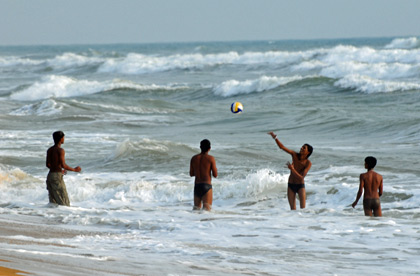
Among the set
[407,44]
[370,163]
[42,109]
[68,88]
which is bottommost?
[370,163]

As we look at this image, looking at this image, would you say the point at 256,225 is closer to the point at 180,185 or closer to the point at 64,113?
the point at 180,185

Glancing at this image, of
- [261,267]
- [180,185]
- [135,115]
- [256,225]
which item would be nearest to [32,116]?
[135,115]

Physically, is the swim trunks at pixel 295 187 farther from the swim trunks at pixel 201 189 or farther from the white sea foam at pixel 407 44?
the white sea foam at pixel 407 44

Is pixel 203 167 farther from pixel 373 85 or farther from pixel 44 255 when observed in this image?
pixel 373 85

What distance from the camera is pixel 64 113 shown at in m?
27.2

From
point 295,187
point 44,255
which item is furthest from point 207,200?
point 44,255

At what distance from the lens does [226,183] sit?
12820 mm

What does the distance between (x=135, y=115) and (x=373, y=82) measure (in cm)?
1205

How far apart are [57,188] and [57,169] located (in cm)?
30

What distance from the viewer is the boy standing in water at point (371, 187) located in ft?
29.8

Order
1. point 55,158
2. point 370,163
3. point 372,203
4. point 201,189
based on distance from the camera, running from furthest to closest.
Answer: point 201,189
point 55,158
point 372,203
point 370,163

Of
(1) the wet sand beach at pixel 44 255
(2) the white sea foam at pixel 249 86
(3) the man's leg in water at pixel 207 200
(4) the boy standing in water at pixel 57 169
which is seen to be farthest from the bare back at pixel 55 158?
(2) the white sea foam at pixel 249 86

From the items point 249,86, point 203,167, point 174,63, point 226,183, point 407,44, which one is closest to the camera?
point 203,167

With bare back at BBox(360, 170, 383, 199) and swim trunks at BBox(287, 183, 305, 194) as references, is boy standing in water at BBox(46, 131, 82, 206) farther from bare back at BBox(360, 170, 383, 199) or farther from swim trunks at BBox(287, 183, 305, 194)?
bare back at BBox(360, 170, 383, 199)
